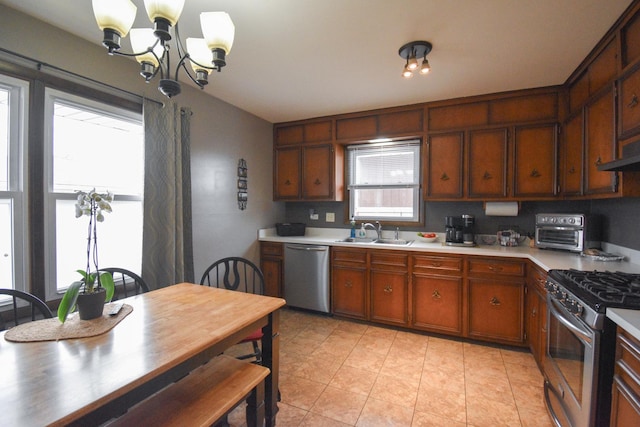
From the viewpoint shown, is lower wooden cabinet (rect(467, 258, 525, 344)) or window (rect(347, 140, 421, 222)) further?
window (rect(347, 140, 421, 222))

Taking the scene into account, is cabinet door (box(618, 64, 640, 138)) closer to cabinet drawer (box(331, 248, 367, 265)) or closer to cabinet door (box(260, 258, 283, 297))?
cabinet drawer (box(331, 248, 367, 265))

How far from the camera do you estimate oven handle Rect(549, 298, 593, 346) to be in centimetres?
131

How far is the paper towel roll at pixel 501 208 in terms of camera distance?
2.87 metres

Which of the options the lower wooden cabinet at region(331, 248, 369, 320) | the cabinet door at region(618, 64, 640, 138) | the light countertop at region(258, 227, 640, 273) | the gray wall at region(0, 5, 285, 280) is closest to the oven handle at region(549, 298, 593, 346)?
the light countertop at region(258, 227, 640, 273)

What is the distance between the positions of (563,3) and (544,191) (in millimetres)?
1665

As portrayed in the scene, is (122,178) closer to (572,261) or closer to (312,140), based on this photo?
(312,140)

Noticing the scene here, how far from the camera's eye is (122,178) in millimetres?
2270

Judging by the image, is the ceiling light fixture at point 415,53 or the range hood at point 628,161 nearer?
the range hood at point 628,161

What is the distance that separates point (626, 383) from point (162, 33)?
2233 mm

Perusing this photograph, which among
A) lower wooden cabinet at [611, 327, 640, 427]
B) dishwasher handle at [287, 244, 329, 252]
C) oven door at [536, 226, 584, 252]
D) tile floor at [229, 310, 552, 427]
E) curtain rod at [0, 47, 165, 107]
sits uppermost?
curtain rod at [0, 47, 165, 107]

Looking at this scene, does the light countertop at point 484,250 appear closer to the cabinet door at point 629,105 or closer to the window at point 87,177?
the cabinet door at point 629,105

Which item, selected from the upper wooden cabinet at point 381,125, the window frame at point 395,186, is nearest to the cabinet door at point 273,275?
the window frame at point 395,186

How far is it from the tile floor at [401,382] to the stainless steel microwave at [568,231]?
100 cm

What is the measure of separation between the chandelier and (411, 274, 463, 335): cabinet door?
2.54m
